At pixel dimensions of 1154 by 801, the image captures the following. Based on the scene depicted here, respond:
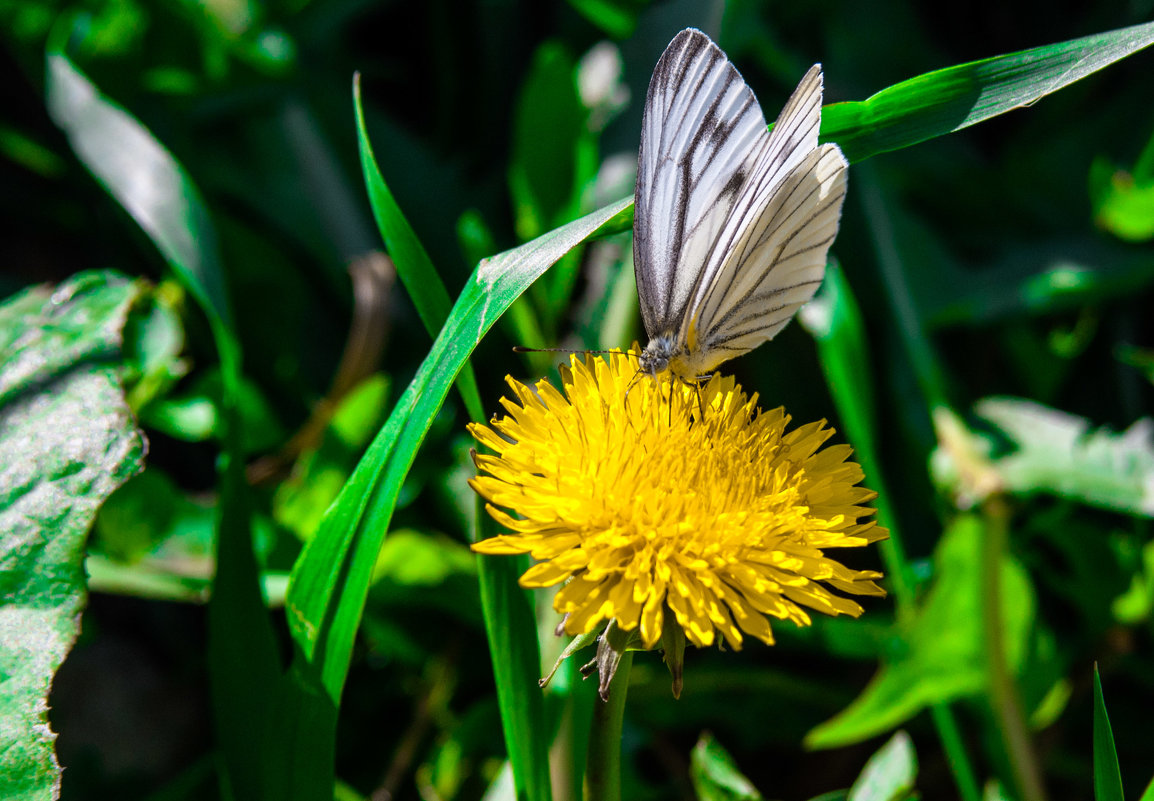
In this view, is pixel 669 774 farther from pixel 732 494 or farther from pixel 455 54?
pixel 455 54

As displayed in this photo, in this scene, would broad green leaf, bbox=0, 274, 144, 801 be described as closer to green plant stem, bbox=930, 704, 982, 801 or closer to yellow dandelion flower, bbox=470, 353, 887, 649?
yellow dandelion flower, bbox=470, 353, 887, 649

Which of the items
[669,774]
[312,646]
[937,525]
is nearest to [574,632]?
[312,646]

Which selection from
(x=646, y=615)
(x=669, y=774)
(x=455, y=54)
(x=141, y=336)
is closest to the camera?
(x=646, y=615)

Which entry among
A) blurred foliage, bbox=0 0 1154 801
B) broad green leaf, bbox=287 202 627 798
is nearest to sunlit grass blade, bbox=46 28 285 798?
blurred foliage, bbox=0 0 1154 801

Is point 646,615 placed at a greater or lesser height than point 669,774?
greater

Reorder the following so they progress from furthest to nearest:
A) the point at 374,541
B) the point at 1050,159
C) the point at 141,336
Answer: the point at 1050,159, the point at 141,336, the point at 374,541

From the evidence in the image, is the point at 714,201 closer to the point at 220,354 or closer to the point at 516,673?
the point at 516,673
